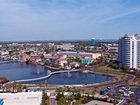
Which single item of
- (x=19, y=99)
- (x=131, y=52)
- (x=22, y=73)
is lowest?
(x=22, y=73)

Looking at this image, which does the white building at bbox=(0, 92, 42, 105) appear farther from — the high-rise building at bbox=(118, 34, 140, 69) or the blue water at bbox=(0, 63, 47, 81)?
the high-rise building at bbox=(118, 34, 140, 69)

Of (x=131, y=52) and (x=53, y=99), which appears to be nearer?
(x=53, y=99)

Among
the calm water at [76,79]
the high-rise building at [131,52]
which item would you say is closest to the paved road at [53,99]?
the calm water at [76,79]

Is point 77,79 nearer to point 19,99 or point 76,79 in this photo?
point 76,79

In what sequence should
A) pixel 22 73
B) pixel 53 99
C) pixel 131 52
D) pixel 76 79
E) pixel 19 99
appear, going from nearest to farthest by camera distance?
pixel 19 99
pixel 53 99
pixel 76 79
pixel 131 52
pixel 22 73

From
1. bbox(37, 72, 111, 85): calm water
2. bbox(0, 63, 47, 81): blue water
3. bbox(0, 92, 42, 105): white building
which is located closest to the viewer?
bbox(0, 92, 42, 105): white building

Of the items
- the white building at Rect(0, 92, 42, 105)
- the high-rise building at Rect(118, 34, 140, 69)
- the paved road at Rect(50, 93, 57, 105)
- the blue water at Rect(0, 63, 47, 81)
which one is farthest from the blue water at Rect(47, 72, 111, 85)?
the white building at Rect(0, 92, 42, 105)

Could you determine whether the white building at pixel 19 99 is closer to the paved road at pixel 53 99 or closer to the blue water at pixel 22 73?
the paved road at pixel 53 99

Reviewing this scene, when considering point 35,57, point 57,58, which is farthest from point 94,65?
point 35,57

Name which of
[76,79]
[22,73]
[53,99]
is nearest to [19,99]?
[53,99]
